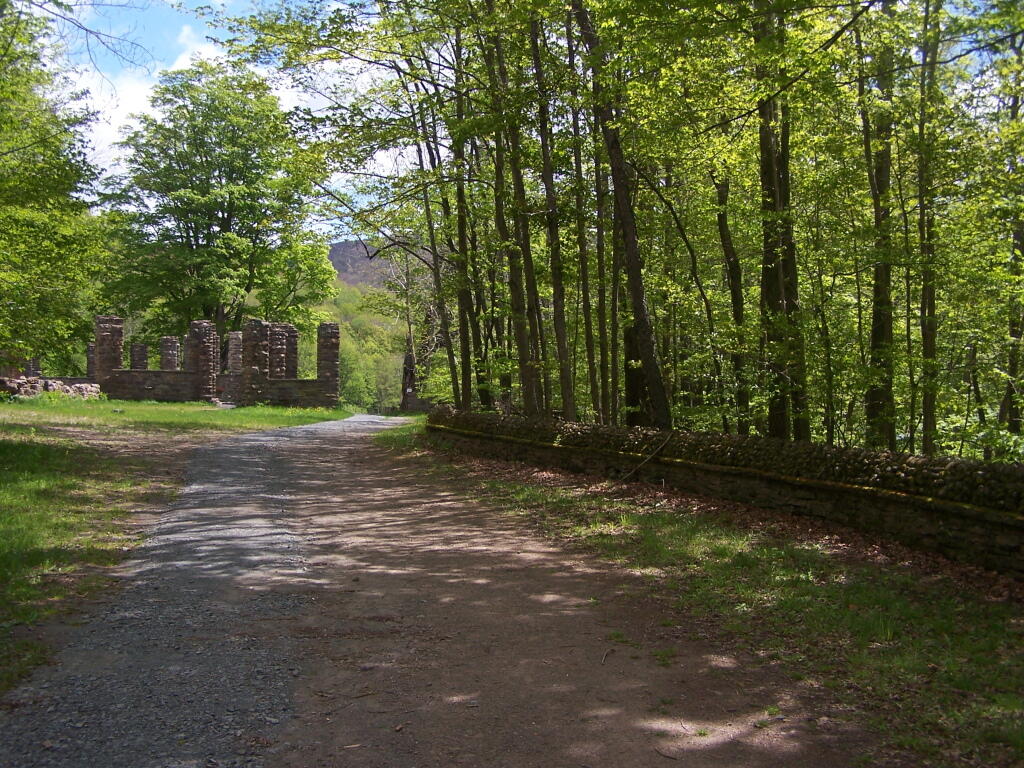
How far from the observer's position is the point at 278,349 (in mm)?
31344

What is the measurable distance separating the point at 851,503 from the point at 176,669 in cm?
633

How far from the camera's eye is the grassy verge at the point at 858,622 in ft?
12.8

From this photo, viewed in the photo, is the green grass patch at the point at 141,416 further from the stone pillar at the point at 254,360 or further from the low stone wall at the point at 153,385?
the low stone wall at the point at 153,385

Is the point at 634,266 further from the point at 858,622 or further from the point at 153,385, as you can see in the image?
the point at 153,385

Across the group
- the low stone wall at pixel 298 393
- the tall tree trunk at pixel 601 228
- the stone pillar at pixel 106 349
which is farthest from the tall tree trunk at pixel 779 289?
the stone pillar at pixel 106 349

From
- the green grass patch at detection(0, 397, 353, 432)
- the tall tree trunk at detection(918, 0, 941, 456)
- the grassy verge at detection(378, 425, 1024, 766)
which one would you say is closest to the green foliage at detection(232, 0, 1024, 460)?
the tall tree trunk at detection(918, 0, 941, 456)

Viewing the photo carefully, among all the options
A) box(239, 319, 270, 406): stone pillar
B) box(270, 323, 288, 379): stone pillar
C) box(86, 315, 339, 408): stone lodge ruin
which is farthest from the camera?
box(270, 323, 288, 379): stone pillar

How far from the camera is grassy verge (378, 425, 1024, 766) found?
12.8ft

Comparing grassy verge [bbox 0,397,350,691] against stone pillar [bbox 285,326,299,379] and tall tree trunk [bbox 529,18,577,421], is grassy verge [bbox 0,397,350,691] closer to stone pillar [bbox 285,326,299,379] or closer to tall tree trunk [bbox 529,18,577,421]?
tall tree trunk [bbox 529,18,577,421]

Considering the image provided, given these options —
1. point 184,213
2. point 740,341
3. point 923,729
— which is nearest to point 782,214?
point 740,341

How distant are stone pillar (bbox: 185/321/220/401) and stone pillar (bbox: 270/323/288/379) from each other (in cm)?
285

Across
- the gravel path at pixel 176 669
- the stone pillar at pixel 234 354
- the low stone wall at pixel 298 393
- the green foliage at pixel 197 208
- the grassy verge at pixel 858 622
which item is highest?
the green foliage at pixel 197 208

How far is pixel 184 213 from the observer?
35969 millimetres

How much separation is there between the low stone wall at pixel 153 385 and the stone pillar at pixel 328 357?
5.45 metres
